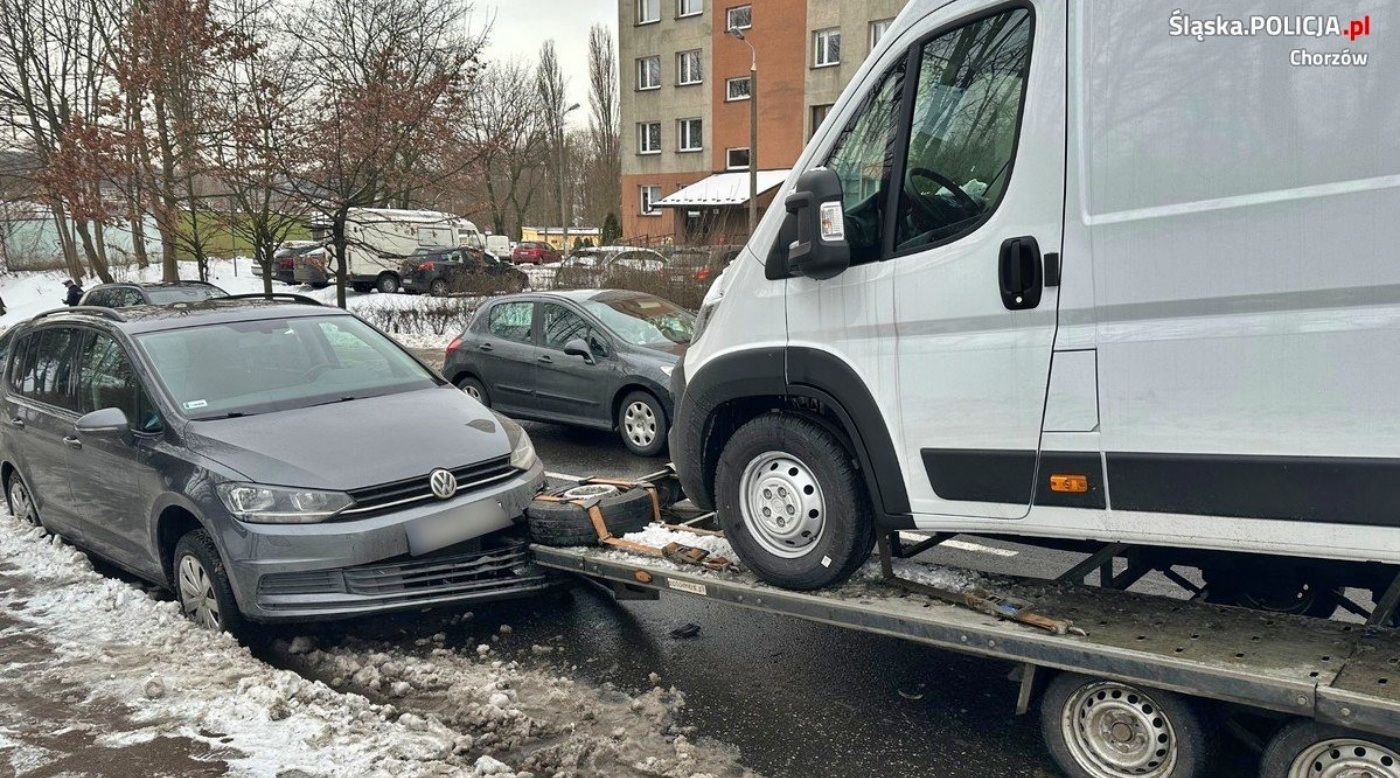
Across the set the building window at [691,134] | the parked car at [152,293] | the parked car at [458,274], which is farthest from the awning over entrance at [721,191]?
the parked car at [152,293]

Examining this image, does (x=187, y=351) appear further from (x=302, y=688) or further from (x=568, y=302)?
(x=568, y=302)

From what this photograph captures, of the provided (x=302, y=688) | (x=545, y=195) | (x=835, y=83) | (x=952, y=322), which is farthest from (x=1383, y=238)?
(x=545, y=195)

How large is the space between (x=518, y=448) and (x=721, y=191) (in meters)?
33.9

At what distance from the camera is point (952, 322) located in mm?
3436

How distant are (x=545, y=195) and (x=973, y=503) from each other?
65.1 metres

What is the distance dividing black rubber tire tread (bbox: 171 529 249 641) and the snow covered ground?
10 centimetres

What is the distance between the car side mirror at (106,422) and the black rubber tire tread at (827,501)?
324cm

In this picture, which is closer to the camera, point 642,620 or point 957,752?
point 957,752

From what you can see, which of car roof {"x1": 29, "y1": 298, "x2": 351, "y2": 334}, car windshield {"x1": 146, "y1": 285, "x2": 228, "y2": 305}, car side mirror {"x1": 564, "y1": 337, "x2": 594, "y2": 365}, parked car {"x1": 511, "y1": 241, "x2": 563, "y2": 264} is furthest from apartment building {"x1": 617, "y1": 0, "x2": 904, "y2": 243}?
car roof {"x1": 29, "y1": 298, "x2": 351, "y2": 334}

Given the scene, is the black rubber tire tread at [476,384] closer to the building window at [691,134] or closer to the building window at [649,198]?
the building window at [691,134]

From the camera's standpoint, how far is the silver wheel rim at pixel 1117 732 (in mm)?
3109

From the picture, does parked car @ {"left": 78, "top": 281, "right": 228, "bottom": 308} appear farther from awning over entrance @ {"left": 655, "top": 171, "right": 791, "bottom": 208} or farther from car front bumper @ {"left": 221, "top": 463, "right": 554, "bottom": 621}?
awning over entrance @ {"left": 655, "top": 171, "right": 791, "bottom": 208}

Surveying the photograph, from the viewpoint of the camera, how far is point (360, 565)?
4.52 metres

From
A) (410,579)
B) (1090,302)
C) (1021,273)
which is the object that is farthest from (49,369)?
(1090,302)
